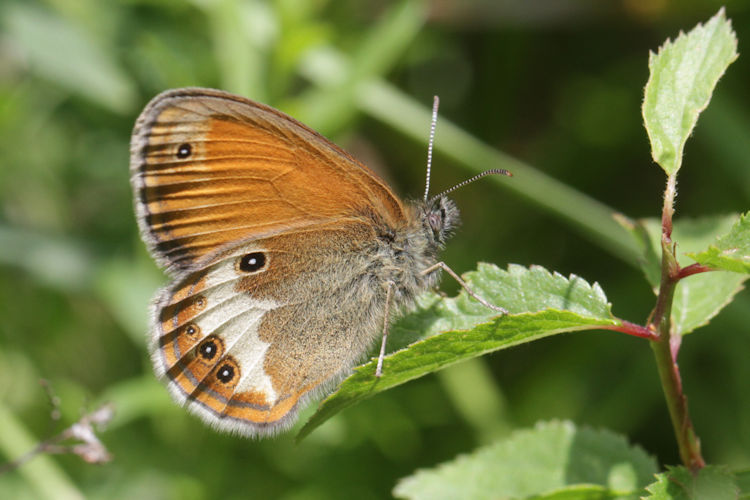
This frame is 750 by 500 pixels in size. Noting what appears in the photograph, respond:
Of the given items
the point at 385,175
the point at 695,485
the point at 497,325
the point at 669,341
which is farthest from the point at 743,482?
the point at 385,175

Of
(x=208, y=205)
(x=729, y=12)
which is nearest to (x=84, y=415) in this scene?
(x=208, y=205)

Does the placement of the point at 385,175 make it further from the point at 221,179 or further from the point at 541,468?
the point at 541,468

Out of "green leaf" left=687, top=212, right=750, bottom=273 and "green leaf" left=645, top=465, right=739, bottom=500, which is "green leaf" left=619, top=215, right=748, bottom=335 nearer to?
"green leaf" left=687, top=212, right=750, bottom=273

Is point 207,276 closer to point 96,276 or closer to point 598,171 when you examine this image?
point 96,276

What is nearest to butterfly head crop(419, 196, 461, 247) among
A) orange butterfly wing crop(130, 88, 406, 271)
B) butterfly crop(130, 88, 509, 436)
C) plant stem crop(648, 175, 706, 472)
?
butterfly crop(130, 88, 509, 436)

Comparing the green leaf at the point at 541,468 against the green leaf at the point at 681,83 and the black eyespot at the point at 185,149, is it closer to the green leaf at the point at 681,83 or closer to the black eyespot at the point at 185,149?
the green leaf at the point at 681,83

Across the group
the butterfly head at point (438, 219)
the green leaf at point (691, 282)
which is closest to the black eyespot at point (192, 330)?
the butterfly head at point (438, 219)
